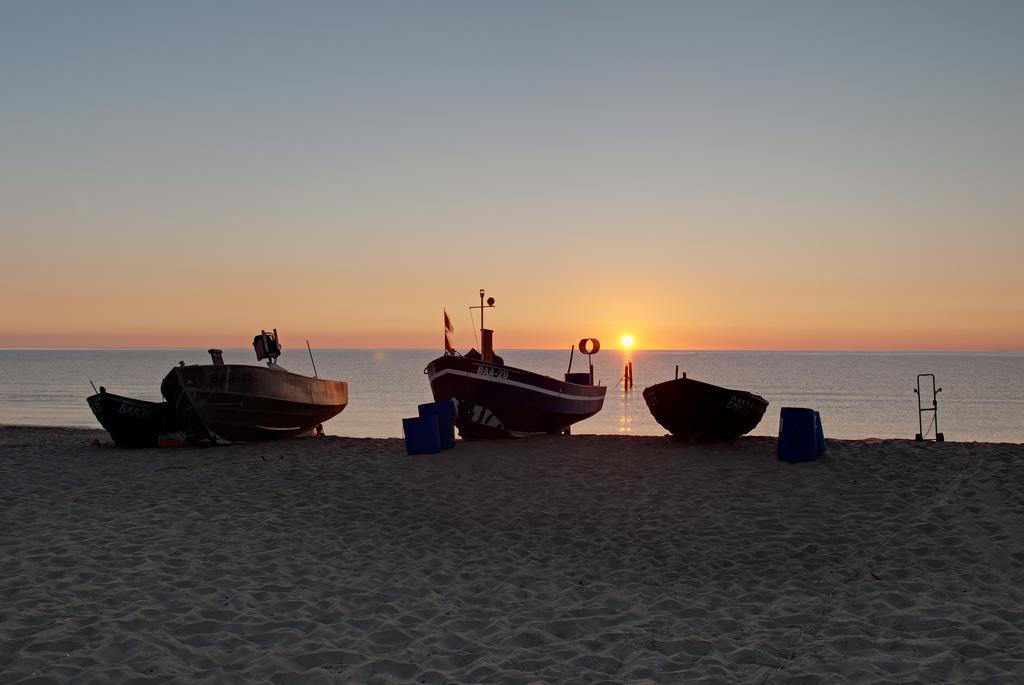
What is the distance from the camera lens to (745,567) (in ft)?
26.9

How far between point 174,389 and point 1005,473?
17139 millimetres

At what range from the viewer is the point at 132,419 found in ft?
59.0

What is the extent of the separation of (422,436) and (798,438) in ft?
Result: 24.2

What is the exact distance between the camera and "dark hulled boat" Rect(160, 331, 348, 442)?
58.3 feet

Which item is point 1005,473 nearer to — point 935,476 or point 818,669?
point 935,476

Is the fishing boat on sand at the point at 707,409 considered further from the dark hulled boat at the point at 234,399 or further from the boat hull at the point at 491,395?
the dark hulled boat at the point at 234,399

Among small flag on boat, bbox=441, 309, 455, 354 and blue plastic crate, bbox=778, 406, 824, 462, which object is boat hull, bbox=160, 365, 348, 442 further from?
blue plastic crate, bbox=778, 406, 824, 462

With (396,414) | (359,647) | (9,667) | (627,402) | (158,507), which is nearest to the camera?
(9,667)

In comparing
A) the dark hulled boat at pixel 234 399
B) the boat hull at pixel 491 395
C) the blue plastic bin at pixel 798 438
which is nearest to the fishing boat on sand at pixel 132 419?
the dark hulled boat at pixel 234 399

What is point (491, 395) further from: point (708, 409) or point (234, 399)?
point (234, 399)

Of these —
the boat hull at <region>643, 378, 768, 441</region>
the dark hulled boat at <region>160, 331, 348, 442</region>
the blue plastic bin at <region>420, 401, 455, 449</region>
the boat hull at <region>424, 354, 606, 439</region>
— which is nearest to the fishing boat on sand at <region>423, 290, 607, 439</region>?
the boat hull at <region>424, 354, 606, 439</region>

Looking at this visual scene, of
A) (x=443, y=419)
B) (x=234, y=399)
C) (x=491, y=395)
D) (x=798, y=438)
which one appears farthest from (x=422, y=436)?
(x=798, y=438)

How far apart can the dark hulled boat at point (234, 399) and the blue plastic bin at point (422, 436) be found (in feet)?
14.4

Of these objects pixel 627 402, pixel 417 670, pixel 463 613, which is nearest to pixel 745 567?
pixel 463 613
